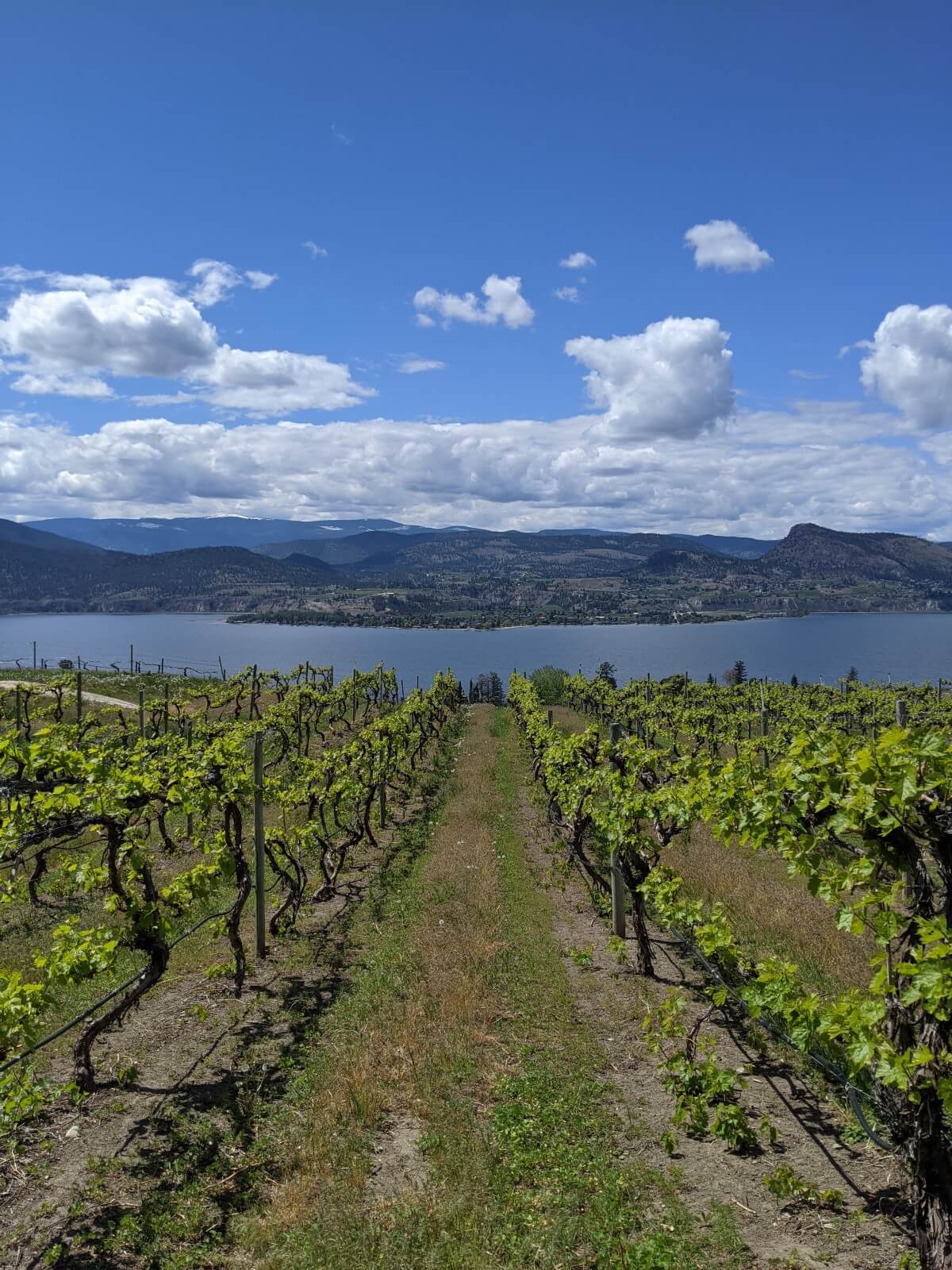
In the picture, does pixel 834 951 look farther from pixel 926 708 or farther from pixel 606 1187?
pixel 926 708

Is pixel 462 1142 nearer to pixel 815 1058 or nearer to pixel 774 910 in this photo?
pixel 815 1058

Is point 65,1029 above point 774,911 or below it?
above

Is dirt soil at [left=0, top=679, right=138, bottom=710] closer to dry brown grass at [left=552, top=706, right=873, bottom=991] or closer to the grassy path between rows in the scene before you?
dry brown grass at [left=552, top=706, right=873, bottom=991]

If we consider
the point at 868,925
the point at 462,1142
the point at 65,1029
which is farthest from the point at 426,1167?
the point at 868,925

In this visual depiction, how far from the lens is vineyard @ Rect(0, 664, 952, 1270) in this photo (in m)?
4.38

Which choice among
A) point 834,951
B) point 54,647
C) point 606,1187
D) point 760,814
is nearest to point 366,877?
point 834,951

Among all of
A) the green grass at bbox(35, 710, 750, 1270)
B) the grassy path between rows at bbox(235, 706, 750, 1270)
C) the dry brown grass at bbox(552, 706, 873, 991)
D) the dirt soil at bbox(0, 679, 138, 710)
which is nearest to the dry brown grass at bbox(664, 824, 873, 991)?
the dry brown grass at bbox(552, 706, 873, 991)

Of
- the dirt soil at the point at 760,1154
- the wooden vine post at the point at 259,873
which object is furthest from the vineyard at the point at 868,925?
the wooden vine post at the point at 259,873

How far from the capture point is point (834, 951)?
35.3ft

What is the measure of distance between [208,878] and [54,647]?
597ft

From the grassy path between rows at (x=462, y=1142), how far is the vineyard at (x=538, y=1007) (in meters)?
0.03

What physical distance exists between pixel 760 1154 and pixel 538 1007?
11.8ft

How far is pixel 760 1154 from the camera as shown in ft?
20.6

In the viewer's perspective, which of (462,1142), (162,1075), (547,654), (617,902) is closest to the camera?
(462,1142)
